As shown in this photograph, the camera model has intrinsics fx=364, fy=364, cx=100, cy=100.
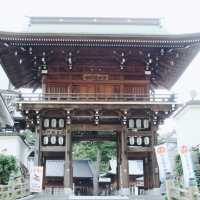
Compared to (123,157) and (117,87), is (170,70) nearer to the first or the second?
(117,87)

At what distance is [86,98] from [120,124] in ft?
7.93

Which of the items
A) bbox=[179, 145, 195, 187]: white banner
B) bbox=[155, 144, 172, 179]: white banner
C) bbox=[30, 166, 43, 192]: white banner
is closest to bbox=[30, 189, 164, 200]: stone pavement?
bbox=[30, 166, 43, 192]: white banner

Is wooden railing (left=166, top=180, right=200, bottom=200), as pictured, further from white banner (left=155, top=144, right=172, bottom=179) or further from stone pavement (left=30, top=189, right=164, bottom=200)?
stone pavement (left=30, top=189, right=164, bottom=200)

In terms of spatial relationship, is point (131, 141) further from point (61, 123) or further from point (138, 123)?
point (61, 123)

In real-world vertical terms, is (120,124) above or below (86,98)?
below

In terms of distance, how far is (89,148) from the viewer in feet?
138

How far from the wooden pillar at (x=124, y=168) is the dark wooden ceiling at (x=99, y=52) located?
152 inches

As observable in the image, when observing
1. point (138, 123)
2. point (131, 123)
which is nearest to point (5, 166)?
point (131, 123)

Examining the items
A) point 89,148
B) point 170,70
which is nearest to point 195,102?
point 170,70

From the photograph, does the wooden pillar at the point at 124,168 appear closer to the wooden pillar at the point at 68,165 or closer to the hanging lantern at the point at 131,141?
the hanging lantern at the point at 131,141

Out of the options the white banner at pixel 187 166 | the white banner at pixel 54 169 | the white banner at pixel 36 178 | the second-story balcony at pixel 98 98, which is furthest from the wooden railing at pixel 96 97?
the white banner at pixel 54 169

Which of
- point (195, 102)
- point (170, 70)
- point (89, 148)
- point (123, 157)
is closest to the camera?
point (123, 157)

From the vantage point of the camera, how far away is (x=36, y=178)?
17297 mm

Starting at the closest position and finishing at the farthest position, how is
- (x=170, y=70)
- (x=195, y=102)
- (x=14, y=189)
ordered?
(x=14, y=189) → (x=195, y=102) → (x=170, y=70)
